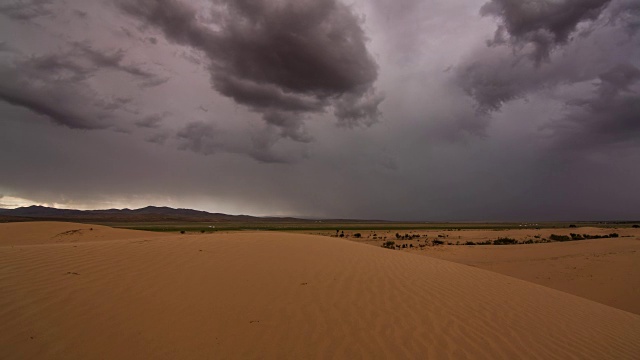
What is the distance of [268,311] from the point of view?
20.0ft

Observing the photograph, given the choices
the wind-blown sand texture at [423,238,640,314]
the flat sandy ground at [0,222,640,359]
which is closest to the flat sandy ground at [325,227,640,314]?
the wind-blown sand texture at [423,238,640,314]

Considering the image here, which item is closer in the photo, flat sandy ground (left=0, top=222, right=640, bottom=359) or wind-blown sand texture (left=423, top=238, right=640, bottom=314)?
flat sandy ground (left=0, top=222, right=640, bottom=359)

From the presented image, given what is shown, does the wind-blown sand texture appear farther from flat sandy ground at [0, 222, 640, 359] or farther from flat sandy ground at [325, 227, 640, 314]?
flat sandy ground at [0, 222, 640, 359]

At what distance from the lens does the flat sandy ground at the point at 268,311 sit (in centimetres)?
486

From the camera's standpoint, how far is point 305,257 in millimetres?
10547

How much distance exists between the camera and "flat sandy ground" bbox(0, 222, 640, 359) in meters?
4.86

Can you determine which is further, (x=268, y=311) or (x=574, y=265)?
(x=574, y=265)

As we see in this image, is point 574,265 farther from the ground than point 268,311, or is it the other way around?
point 268,311

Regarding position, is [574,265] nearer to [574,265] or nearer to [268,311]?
[574,265]

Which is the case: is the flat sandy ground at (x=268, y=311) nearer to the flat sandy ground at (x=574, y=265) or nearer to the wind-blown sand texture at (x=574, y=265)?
the wind-blown sand texture at (x=574, y=265)

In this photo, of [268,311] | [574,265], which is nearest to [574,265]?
[574,265]

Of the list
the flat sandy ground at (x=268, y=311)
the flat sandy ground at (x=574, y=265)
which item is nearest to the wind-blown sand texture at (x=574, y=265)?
the flat sandy ground at (x=574, y=265)

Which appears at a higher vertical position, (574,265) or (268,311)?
(268,311)

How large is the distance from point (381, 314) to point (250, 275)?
3274 millimetres
